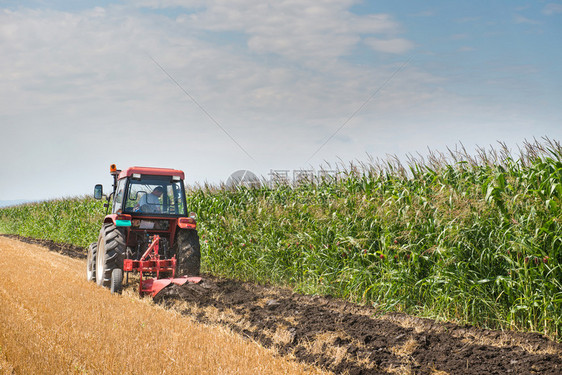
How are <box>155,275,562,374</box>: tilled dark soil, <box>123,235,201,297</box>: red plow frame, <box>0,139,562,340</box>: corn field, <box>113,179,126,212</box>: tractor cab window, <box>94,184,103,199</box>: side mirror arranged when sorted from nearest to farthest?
1. <box>155,275,562,374</box>: tilled dark soil
2. <box>0,139,562,340</box>: corn field
3. <box>123,235,201,297</box>: red plow frame
4. <box>113,179,126,212</box>: tractor cab window
5. <box>94,184,103,199</box>: side mirror

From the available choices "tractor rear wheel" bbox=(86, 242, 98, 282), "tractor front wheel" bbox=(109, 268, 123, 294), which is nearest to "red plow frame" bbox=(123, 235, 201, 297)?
"tractor front wheel" bbox=(109, 268, 123, 294)

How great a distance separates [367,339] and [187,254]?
4.05 metres

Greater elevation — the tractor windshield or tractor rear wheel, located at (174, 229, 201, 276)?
the tractor windshield

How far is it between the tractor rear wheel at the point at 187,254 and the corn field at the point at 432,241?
143cm

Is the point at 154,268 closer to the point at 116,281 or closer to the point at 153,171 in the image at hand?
the point at 116,281

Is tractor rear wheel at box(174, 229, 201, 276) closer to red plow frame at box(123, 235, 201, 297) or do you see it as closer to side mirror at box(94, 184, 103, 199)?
red plow frame at box(123, 235, 201, 297)

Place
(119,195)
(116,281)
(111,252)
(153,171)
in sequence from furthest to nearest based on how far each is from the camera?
(119,195) < (153,171) < (111,252) < (116,281)

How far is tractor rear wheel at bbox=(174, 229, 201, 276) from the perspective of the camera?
8383 mm

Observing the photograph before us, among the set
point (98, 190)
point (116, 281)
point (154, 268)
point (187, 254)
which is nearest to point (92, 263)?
point (98, 190)

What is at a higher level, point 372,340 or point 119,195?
point 119,195

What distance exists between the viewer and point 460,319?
18.6ft

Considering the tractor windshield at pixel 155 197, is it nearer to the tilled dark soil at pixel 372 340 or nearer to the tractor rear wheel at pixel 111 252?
the tractor rear wheel at pixel 111 252

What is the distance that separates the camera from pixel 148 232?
28.7 feet

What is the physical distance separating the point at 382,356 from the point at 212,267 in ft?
22.7
